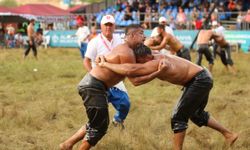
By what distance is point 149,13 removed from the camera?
88.7 ft

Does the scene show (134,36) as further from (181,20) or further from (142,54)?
(181,20)

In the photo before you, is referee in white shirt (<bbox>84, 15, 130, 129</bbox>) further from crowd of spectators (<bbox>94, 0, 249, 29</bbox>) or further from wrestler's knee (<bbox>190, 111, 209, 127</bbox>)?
crowd of spectators (<bbox>94, 0, 249, 29</bbox>)

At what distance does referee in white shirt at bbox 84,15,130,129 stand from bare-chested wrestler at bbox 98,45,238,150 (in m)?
1.30

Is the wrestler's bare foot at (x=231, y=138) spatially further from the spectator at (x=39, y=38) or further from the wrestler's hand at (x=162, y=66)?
the spectator at (x=39, y=38)

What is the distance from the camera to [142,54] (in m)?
5.44

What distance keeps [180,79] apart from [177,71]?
159mm

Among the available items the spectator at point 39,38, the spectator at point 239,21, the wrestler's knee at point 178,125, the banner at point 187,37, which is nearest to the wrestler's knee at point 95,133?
the wrestler's knee at point 178,125

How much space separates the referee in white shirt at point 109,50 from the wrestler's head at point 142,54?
73.8 inches

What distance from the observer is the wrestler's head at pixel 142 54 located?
5.44 m

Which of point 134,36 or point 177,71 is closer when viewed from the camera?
point 134,36

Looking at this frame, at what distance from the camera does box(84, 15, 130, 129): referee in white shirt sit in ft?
24.0

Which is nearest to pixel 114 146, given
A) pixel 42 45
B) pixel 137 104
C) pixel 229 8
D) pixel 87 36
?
pixel 137 104

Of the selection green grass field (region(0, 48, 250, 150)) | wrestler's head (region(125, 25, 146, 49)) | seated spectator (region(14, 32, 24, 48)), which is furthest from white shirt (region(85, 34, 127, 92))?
seated spectator (region(14, 32, 24, 48))

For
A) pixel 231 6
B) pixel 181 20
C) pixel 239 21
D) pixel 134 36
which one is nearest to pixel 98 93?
pixel 134 36
